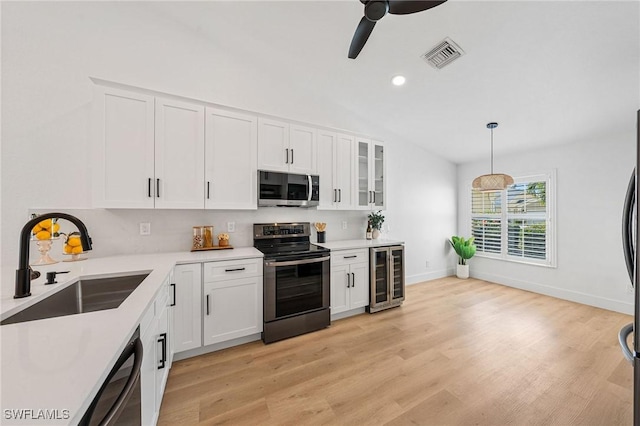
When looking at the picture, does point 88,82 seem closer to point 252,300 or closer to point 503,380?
point 252,300

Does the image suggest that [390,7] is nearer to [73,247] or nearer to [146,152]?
[146,152]

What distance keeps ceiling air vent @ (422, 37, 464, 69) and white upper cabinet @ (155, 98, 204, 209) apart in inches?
97.1

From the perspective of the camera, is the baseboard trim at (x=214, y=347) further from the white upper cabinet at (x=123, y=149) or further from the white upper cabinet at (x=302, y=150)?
the white upper cabinet at (x=302, y=150)

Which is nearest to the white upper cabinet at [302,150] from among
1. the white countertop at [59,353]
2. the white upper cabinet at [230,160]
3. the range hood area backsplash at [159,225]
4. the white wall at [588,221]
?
the white upper cabinet at [230,160]

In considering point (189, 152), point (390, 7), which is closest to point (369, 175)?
point (390, 7)

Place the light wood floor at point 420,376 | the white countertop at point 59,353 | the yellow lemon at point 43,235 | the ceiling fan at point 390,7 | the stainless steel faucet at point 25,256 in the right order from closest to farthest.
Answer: the white countertop at point 59,353 → the stainless steel faucet at point 25,256 → the ceiling fan at point 390,7 → the light wood floor at point 420,376 → the yellow lemon at point 43,235

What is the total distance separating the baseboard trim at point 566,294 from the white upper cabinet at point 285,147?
424 centimetres

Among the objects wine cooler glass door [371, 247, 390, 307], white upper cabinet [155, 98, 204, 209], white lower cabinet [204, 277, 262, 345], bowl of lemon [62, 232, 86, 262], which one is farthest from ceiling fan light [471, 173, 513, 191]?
bowl of lemon [62, 232, 86, 262]

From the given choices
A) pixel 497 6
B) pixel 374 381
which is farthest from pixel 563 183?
pixel 374 381

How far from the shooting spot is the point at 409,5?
1579 millimetres

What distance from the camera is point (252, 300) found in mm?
2479

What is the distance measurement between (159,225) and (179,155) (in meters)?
0.80

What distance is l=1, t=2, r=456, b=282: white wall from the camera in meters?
2.09

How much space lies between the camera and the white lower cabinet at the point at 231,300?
7.47 feet
